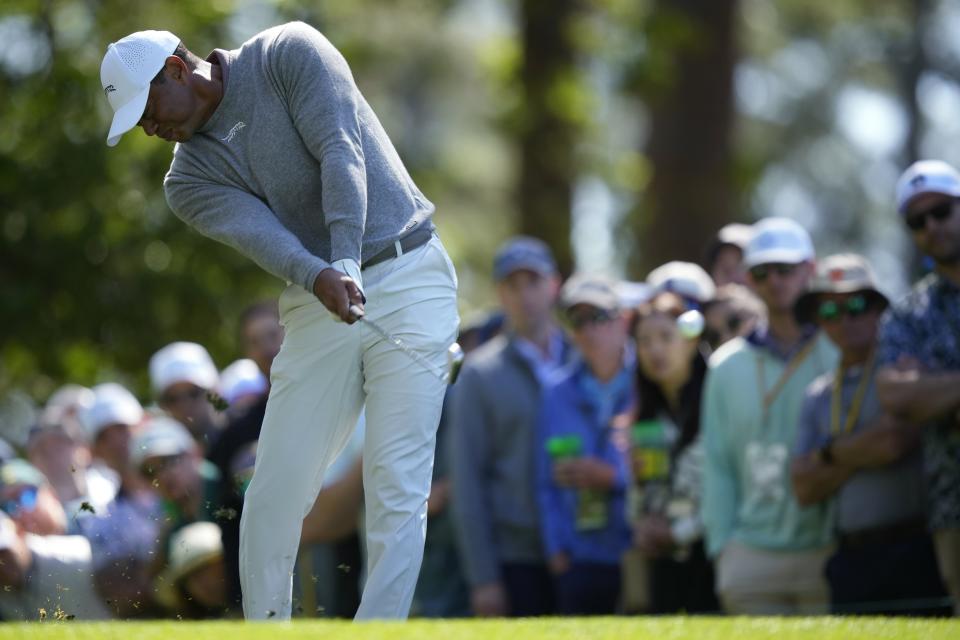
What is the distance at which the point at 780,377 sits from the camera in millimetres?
9180

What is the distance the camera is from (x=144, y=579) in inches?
368

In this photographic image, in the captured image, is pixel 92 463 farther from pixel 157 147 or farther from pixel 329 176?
pixel 329 176

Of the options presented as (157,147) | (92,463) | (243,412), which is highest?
(157,147)

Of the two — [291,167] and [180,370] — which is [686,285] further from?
[291,167]

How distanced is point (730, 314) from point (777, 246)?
2.17ft

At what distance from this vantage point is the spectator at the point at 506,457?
1019 centimetres

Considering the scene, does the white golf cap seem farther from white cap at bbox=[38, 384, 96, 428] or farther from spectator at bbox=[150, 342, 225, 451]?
white cap at bbox=[38, 384, 96, 428]

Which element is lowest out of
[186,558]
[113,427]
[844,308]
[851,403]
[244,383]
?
[186,558]

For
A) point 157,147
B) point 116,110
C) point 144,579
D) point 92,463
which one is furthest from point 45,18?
point 116,110

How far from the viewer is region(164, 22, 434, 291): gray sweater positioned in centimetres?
646

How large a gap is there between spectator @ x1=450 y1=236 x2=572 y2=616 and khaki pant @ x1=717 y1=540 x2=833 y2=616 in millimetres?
1638

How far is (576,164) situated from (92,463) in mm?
5727

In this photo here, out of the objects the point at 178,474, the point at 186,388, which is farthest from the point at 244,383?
the point at 178,474

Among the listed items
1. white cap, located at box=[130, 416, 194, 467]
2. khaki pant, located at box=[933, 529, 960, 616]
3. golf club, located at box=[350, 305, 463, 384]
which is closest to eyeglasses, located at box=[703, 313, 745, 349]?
khaki pant, located at box=[933, 529, 960, 616]
